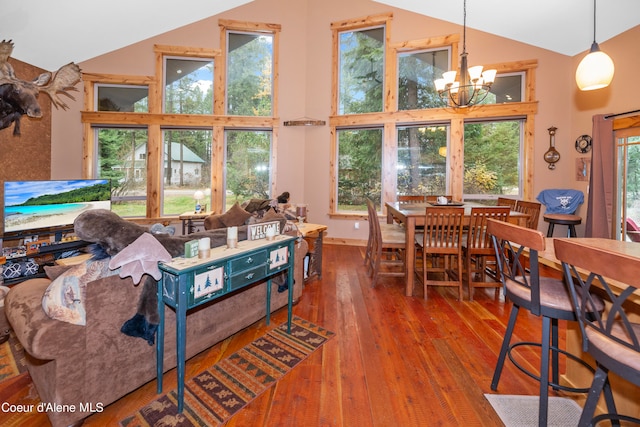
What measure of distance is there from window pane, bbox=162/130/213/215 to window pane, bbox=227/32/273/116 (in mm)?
894

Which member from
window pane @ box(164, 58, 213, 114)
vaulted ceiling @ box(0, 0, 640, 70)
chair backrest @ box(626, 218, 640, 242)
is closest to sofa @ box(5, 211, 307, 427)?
vaulted ceiling @ box(0, 0, 640, 70)

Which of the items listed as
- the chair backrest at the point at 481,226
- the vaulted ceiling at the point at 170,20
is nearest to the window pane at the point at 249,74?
the vaulted ceiling at the point at 170,20

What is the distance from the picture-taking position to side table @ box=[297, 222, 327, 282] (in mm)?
3365

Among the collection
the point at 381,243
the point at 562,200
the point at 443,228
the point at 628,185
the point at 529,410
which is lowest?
the point at 529,410

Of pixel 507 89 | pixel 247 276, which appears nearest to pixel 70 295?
pixel 247 276

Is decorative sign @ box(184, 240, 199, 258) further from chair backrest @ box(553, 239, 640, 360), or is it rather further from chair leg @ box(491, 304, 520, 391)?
chair leg @ box(491, 304, 520, 391)

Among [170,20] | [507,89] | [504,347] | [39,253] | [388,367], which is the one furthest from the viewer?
[170,20]

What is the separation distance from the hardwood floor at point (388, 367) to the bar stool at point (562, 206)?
2076 millimetres

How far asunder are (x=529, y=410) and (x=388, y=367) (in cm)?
79

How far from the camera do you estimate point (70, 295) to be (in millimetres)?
1346

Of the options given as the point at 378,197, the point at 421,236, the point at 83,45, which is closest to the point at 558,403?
the point at 421,236

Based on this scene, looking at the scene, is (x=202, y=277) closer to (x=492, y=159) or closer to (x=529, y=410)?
(x=529, y=410)

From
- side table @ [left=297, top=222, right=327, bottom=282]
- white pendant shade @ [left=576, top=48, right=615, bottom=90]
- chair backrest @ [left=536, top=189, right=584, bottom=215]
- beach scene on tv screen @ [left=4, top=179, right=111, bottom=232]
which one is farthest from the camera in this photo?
chair backrest @ [left=536, top=189, right=584, bottom=215]

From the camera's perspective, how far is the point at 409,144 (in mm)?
5434
